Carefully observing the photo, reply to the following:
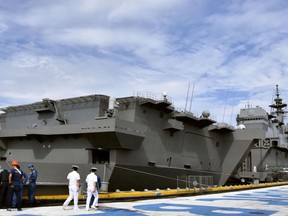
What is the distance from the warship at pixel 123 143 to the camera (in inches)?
740

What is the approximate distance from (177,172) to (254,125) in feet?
77.7

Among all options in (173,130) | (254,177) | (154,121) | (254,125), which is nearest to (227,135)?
(254,177)

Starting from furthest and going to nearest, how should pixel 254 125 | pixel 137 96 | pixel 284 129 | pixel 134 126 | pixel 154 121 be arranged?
pixel 284 129
pixel 254 125
pixel 154 121
pixel 137 96
pixel 134 126

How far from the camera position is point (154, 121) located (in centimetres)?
2225

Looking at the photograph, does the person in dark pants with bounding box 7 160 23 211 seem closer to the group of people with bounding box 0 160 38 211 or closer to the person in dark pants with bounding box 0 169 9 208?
the group of people with bounding box 0 160 38 211

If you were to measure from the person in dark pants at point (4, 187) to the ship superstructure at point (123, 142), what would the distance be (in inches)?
182

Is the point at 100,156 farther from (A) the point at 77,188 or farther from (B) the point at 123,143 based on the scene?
(A) the point at 77,188

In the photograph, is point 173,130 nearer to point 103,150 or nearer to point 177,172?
point 177,172

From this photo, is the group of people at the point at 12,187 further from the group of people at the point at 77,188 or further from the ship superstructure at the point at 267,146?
the ship superstructure at the point at 267,146

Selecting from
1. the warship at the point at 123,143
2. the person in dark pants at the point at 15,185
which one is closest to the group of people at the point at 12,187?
the person in dark pants at the point at 15,185

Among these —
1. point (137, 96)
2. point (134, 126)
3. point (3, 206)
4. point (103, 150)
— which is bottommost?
point (3, 206)

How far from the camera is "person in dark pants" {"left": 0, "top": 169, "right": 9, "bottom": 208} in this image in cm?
950

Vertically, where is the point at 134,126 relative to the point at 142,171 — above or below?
above

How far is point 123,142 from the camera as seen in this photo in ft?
61.3
